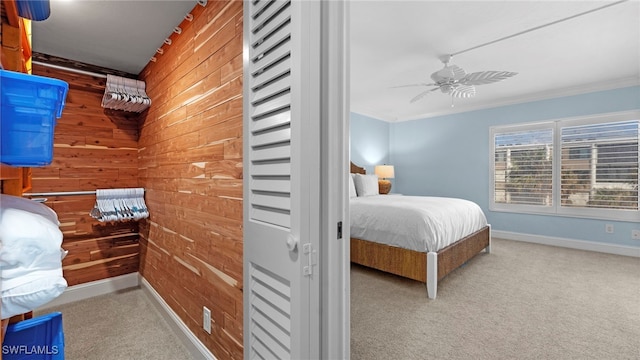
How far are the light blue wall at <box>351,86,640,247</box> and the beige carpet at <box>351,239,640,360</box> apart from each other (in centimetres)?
82

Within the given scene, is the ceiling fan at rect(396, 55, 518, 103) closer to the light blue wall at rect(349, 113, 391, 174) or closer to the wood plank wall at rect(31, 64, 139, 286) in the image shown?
the light blue wall at rect(349, 113, 391, 174)

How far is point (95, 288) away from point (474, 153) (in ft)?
18.7

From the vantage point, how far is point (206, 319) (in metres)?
1.69

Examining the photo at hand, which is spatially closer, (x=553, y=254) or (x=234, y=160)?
(x=234, y=160)

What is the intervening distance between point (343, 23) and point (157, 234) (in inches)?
88.1

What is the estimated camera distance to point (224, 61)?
1522 millimetres

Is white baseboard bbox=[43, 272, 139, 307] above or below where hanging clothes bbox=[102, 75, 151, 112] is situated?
below

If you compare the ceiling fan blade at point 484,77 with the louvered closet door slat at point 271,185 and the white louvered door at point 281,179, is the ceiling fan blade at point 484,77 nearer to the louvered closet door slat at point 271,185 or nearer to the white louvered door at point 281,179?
the white louvered door at point 281,179

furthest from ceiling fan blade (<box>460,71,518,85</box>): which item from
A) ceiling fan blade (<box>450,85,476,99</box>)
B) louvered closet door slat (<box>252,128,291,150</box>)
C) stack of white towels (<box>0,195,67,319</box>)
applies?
stack of white towels (<box>0,195,67,319</box>)

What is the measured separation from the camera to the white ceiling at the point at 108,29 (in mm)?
1791

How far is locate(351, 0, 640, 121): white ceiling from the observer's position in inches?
91.6

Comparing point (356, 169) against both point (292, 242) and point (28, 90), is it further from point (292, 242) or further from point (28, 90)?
point (28, 90)

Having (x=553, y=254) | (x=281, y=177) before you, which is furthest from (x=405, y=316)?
(x=553, y=254)

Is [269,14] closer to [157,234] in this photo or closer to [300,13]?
[300,13]
